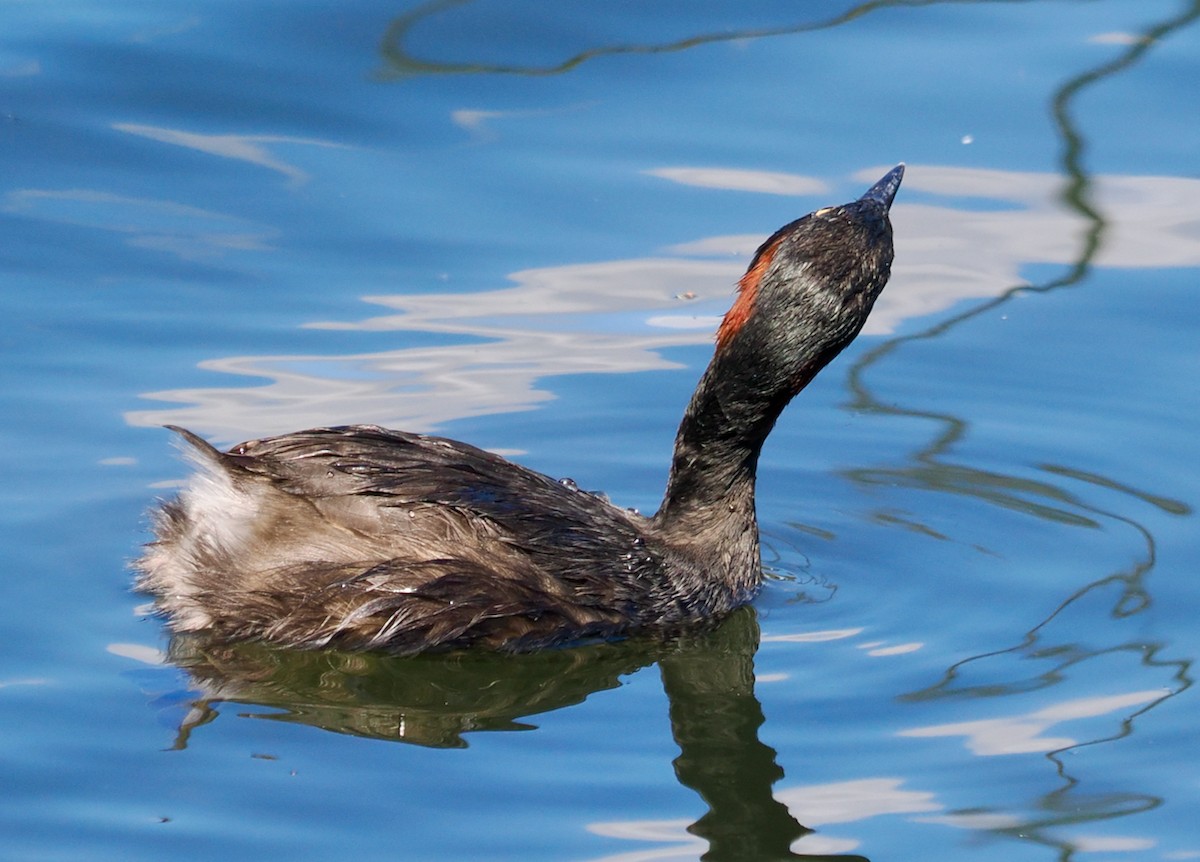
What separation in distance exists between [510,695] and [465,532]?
0.53 m

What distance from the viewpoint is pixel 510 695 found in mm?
5949

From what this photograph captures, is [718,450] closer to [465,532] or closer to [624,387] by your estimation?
[465,532]

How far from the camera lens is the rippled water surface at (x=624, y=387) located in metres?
5.30

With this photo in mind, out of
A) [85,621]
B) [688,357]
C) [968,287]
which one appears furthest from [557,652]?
[968,287]

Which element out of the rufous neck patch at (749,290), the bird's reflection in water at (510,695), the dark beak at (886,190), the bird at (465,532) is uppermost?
the dark beak at (886,190)

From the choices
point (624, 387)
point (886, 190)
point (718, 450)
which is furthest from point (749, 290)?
point (624, 387)

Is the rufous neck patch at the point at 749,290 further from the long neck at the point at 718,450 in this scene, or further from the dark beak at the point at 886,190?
the dark beak at the point at 886,190

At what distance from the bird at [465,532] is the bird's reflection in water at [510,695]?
64mm

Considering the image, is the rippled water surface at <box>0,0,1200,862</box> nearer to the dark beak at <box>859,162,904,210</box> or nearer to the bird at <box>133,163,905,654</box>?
the bird at <box>133,163,905,654</box>

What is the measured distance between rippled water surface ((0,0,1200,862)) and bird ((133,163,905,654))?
0.46 feet

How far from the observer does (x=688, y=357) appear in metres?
8.42

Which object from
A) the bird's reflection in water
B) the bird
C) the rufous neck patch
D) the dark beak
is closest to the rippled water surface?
the bird's reflection in water

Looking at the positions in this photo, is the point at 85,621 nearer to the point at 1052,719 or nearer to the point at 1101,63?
the point at 1052,719

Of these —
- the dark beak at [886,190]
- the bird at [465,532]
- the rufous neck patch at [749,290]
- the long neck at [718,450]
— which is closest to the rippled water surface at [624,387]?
the bird at [465,532]
